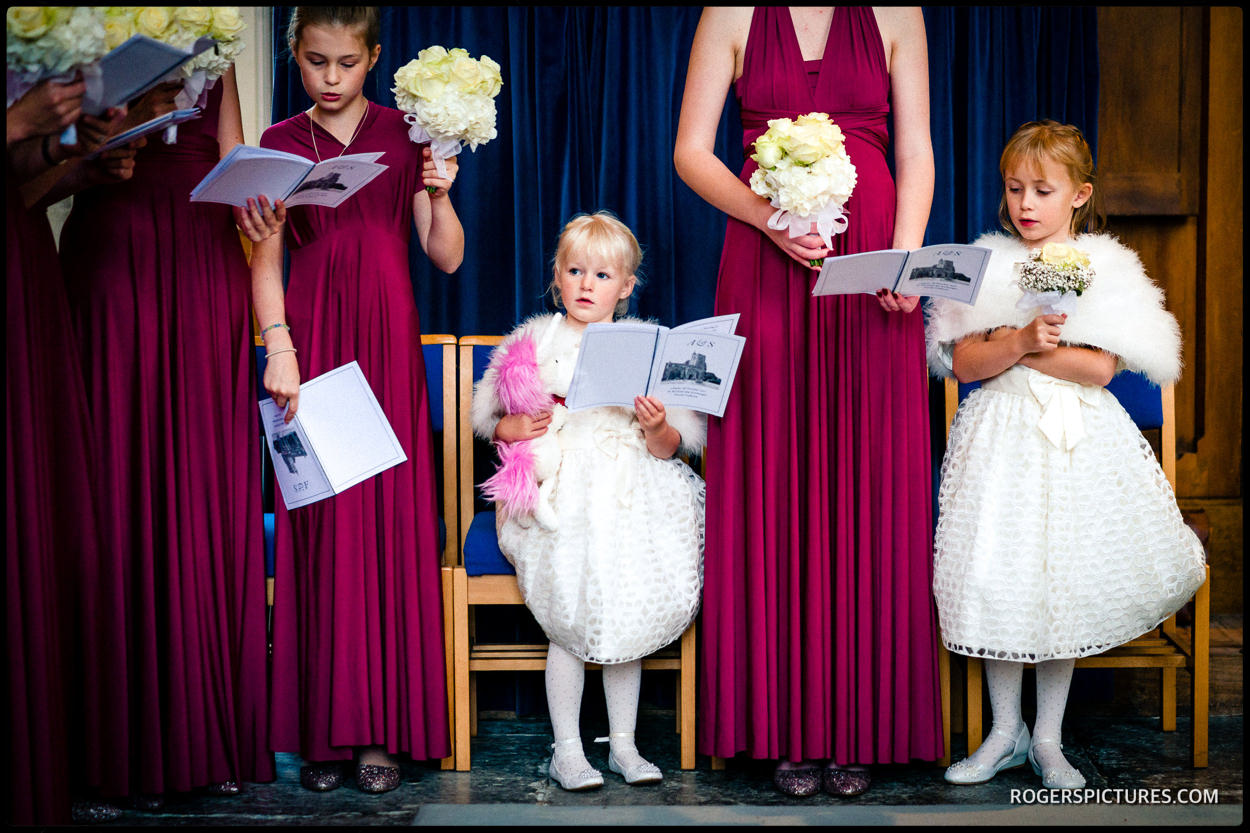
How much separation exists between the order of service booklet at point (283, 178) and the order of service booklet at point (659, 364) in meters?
0.64

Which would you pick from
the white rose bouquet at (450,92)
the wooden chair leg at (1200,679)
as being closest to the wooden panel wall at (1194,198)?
the wooden chair leg at (1200,679)

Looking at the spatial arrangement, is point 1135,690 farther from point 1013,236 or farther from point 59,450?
point 59,450

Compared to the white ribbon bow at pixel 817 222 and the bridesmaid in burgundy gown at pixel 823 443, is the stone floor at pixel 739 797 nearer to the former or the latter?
the bridesmaid in burgundy gown at pixel 823 443

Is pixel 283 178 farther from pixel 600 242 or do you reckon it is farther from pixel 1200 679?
pixel 1200 679

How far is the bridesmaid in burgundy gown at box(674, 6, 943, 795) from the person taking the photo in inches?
114

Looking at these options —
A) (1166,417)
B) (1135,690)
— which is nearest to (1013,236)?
(1166,417)

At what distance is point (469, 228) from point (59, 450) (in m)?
1.65

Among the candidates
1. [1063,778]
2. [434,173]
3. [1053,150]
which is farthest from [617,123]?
[1063,778]

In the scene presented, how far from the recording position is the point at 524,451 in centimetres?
301

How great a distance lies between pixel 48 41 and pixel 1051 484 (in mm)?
2402

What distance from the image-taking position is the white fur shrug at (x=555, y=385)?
3.05 m

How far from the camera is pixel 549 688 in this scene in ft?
10.2

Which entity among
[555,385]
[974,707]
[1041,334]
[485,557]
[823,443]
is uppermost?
[1041,334]

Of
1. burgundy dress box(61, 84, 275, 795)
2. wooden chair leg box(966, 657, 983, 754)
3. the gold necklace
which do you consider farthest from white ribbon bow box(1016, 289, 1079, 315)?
burgundy dress box(61, 84, 275, 795)
